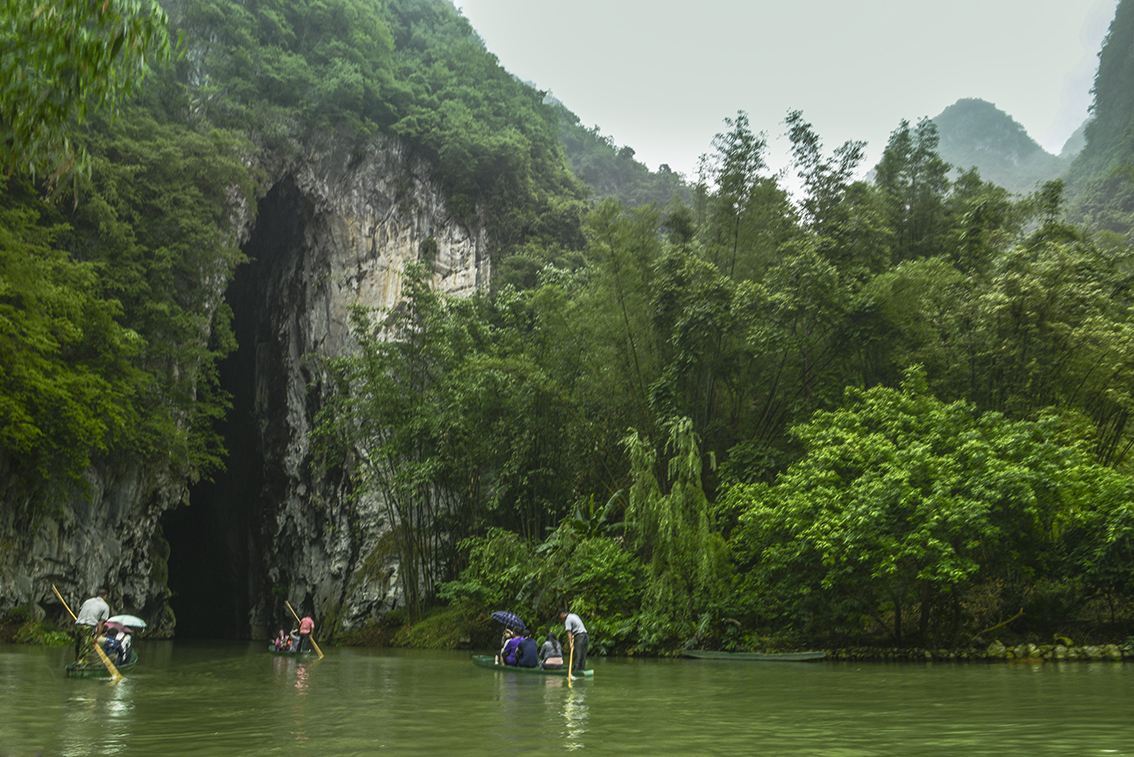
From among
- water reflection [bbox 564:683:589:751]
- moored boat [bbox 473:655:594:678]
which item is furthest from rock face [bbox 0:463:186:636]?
water reflection [bbox 564:683:589:751]

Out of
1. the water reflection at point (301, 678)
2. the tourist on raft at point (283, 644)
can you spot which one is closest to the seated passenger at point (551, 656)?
the water reflection at point (301, 678)

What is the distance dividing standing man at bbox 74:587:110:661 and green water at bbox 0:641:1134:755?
1.79 ft

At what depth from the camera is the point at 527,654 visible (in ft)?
45.0

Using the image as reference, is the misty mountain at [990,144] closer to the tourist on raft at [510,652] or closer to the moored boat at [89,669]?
the tourist on raft at [510,652]

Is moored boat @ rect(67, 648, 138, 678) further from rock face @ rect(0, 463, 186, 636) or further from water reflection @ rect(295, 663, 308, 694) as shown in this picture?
rock face @ rect(0, 463, 186, 636)

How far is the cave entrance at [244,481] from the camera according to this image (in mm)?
33812

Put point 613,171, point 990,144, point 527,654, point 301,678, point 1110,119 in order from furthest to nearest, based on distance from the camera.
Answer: point 990,144 → point 1110,119 → point 613,171 → point 527,654 → point 301,678

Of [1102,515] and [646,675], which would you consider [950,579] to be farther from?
[646,675]

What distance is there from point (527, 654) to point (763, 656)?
164 inches

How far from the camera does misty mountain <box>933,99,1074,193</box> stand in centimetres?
8689

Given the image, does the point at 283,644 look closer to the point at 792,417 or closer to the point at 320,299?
the point at 792,417

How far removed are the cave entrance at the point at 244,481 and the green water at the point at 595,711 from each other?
20525mm

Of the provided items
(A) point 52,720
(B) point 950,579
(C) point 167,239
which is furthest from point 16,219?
(B) point 950,579

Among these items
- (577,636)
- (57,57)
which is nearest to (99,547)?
(577,636)
